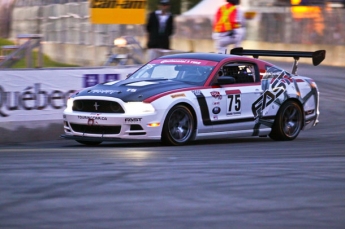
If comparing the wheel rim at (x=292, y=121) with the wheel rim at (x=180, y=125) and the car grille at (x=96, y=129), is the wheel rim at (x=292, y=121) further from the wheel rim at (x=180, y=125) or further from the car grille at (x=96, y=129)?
the car grille at (x=96, y=129)

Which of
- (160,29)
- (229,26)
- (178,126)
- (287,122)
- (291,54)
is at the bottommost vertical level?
(287,122)

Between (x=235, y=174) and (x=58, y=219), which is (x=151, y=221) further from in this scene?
(x=235, y=174)

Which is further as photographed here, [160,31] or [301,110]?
[160,31]

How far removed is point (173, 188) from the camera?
7.31m

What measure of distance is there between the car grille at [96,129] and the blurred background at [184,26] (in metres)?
10.3

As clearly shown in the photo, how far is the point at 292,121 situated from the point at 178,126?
257 cm

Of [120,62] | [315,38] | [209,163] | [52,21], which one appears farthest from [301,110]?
[52,21]

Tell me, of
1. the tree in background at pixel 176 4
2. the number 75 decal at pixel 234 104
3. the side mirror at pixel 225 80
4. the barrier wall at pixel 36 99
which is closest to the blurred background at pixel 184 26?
the tree in background at pixel 176 4

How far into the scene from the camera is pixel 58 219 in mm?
5961

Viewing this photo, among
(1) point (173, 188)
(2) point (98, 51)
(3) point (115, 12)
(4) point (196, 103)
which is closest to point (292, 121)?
(4) point (196, 103)

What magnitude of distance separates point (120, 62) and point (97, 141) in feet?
12.8

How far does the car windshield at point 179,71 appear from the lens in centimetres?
1209

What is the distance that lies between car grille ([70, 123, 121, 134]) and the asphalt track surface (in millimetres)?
507

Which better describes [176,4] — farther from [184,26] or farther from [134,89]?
[134,89]
